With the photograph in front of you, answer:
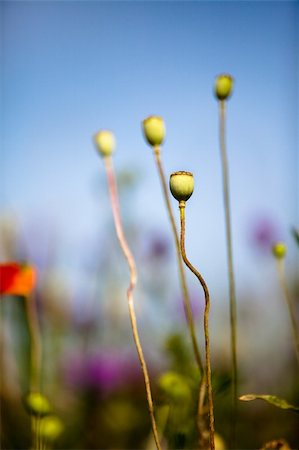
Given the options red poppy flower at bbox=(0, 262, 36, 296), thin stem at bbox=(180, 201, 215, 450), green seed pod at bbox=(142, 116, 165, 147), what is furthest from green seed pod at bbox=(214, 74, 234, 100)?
red poppy flower at bbox=(0, 262, 36, 296)

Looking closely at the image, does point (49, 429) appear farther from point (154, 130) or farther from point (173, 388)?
point (154, 130)

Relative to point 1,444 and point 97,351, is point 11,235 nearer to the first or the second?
point 97,351

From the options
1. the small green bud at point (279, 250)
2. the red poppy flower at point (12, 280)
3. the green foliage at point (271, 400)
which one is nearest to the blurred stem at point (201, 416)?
the green foliage at point (271, 400)

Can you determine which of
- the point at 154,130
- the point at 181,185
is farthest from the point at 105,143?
the point at 181,185

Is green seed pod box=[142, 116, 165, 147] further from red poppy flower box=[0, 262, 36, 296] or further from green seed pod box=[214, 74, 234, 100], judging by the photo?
red poppy flower box=[0, 262, 36, 296]

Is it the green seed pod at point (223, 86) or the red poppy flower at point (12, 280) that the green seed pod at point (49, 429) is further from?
the green seed pod at point (223, 86)

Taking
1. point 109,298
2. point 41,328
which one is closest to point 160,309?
point 109,298
